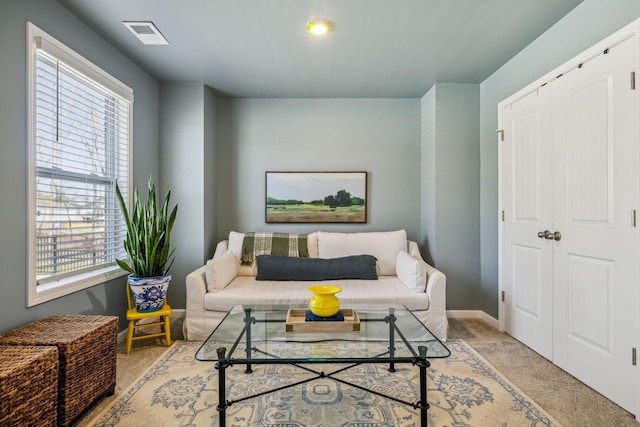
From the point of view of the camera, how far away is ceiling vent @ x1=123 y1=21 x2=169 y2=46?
2.53 metres

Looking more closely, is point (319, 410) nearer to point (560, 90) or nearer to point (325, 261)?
point (325, 261)

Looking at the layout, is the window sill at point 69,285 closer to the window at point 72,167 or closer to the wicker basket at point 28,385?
the window at point 72,167

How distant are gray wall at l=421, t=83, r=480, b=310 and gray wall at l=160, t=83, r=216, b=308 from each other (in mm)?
2453

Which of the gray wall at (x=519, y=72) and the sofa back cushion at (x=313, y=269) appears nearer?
the gray wall at (x=519, y=72)

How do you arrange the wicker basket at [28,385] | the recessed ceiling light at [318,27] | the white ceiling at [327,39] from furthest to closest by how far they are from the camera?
the recessed ceiling light at [318,27], the white ceiling at [327,39], the wicker basket at [28,385]

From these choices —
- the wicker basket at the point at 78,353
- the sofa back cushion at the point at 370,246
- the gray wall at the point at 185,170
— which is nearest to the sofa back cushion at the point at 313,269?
the sofa back cushion at the point at 370,246

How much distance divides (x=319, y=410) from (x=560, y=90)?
2.65 m

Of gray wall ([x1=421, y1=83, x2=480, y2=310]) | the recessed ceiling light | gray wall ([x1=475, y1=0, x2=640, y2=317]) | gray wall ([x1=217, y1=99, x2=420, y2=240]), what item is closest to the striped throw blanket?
gray wall ([x1=217, y1=99, x2=420, y2=240])

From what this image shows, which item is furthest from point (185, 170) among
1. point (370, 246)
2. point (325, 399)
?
point (325, 399)

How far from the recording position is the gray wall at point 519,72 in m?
2.16

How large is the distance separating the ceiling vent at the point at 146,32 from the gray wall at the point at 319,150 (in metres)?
1.35

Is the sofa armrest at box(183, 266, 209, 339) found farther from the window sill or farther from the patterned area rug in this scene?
the window sill

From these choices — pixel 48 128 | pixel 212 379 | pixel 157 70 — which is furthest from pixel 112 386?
pixel 157 70

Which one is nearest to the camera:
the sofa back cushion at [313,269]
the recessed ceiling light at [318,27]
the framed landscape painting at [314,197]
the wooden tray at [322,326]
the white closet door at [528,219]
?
the wooden tray at [322,326]
